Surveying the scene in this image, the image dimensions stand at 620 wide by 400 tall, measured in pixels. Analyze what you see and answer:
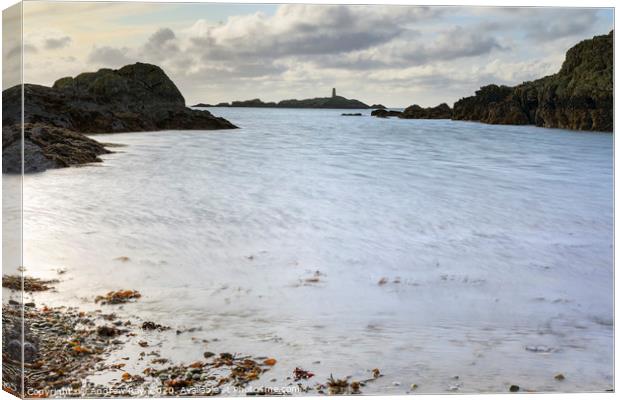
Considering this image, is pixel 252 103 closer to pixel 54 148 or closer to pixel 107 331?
pixel 54 148

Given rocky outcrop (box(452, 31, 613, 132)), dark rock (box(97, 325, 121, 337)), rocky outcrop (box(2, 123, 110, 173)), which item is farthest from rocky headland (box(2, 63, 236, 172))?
rocky outcrop (box(452, 31, 613, 132))

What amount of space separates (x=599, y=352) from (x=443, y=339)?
937 millimetres

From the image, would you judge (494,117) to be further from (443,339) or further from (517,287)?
(443,339)

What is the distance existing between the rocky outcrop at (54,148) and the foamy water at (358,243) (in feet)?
0.25

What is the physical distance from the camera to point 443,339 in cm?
384

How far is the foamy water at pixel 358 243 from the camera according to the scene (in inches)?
149

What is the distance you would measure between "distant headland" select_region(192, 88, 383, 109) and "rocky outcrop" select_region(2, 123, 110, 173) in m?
0.72

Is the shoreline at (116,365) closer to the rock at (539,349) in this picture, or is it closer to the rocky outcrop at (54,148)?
the rocky outcrop at (54,148)

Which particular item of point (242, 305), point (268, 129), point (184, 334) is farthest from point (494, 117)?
point (184, 334)

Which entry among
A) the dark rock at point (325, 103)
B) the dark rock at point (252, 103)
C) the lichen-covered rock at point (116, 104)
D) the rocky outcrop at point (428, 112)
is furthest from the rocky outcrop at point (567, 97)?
the lichen-covered rock at point (116, 104)

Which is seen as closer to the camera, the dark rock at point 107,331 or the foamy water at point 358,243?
the dark rock at point 107,331

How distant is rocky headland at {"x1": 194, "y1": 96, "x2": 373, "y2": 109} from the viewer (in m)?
4.20

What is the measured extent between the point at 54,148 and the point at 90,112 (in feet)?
1.16

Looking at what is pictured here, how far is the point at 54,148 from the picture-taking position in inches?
159
